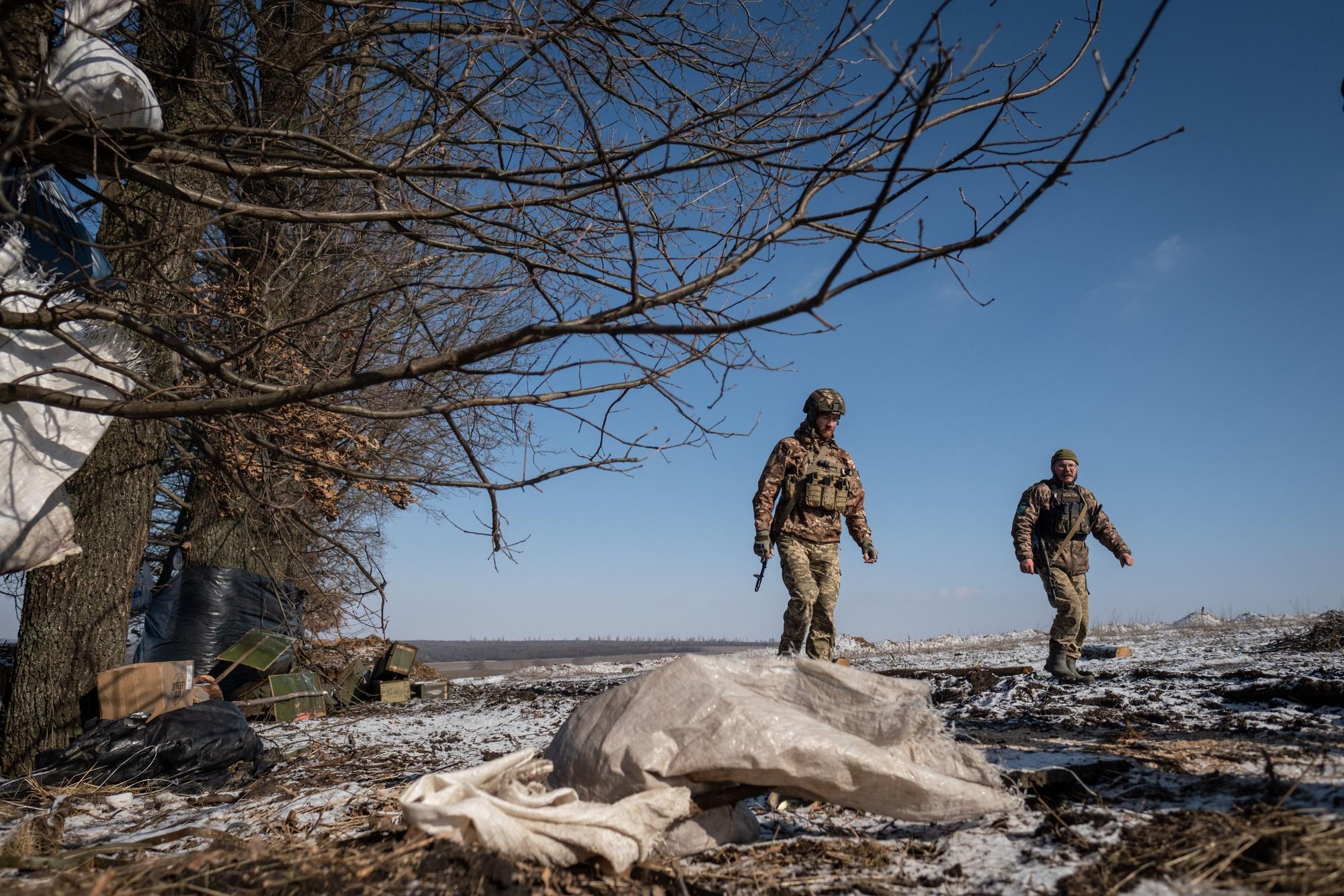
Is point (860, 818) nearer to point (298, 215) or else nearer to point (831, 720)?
point (831, 720)

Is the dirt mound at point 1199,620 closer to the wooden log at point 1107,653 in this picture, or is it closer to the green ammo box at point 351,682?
the wooden log at point 1107,653

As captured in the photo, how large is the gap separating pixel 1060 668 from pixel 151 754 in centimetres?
675

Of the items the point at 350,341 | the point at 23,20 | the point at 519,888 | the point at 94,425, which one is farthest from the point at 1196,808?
the point at 350,341

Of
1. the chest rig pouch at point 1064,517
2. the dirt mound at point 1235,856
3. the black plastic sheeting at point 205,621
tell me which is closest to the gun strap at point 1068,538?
the chest rig pouch at point 1064,517

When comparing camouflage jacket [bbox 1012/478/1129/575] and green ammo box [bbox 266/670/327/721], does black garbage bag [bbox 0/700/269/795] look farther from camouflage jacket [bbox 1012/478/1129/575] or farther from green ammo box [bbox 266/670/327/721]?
camouflage jacket [bbox 1012/478/1129/575]

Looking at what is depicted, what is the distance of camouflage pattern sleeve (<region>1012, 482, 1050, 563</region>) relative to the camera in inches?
294

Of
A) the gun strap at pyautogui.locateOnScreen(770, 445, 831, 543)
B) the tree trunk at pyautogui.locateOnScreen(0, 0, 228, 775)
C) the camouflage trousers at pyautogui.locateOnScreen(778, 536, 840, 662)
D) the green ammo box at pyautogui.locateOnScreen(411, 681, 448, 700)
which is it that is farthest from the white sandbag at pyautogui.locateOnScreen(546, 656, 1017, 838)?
the green ammo box at pyautogui.locateOnScreen(411, 681, 448, 700)

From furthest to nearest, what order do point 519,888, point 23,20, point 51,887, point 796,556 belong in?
point 796,556, point 23,20, point 519,888, point 51,887

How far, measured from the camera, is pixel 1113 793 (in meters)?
2.70

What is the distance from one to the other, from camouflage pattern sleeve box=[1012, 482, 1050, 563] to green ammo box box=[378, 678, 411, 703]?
6.33 metres

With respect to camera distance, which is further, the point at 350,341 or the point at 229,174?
the point at 350,341

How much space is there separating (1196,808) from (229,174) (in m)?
3.80

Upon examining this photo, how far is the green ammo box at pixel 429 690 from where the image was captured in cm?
861

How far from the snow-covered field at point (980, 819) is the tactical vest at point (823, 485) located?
1.73 metres
